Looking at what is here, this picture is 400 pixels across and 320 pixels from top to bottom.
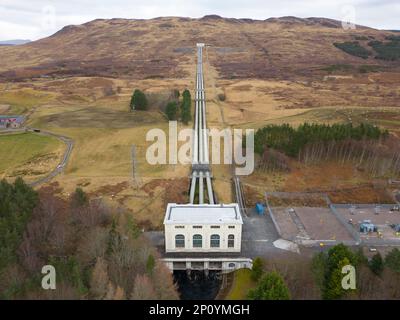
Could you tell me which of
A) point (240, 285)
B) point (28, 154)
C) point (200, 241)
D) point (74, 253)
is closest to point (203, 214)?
point (200, 241)

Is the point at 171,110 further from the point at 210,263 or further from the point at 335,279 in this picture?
the point at 335,279

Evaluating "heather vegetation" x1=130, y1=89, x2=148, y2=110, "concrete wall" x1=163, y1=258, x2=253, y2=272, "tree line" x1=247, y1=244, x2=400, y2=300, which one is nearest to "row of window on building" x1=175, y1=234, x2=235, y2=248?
"concrete wall" x1=163, y1=258, x2=253, y2=272

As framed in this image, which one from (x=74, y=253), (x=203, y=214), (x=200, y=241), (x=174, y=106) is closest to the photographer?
(x=74, y=253)

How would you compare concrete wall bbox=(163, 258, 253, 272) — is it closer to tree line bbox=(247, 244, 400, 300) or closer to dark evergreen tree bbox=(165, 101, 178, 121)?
tree line bbox=(247, 244, 400, 300)
